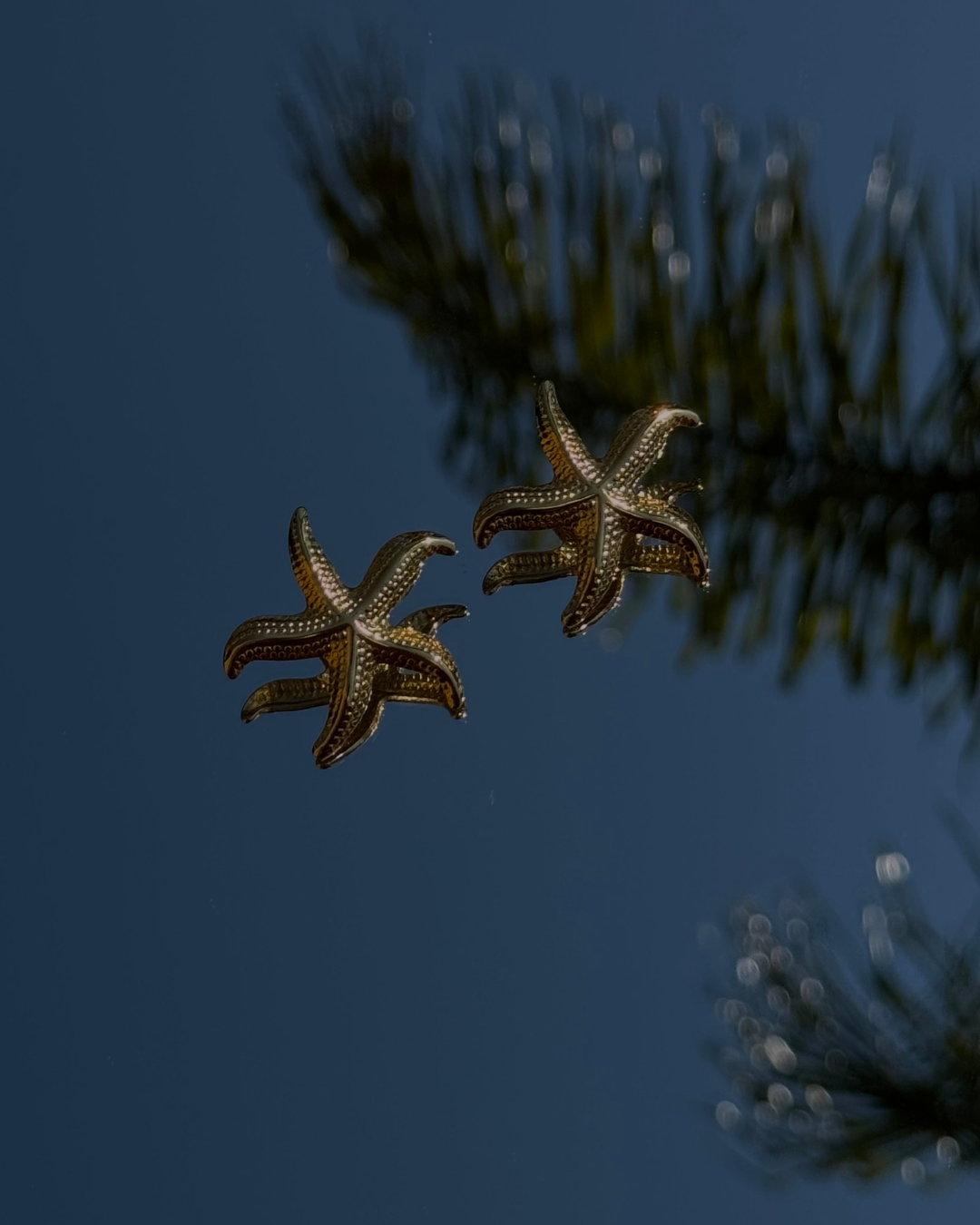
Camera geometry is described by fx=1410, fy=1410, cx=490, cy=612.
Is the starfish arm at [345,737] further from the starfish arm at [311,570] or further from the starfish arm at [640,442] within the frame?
the starfish arm at [640,442]

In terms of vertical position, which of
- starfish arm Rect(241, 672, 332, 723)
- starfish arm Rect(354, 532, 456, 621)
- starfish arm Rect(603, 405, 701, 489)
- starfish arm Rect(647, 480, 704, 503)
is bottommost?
starfish arm Rect(241, 672, 332, 723)

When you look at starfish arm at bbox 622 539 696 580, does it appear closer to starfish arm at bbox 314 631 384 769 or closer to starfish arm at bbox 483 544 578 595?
starfish arm at bbox 483 544 578 595

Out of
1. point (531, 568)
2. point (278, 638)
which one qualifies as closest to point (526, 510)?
point (531, 568)

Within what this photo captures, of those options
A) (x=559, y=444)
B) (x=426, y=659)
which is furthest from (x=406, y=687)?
(x=559, y=444)

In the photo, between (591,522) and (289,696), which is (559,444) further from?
(289,696)

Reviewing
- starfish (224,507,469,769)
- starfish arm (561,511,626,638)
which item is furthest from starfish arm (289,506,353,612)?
starfish arm (561,511,626,638)

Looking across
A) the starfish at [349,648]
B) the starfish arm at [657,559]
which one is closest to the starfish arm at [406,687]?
the starfish at [349,648]

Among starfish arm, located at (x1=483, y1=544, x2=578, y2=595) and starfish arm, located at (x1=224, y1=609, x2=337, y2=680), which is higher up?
starfish arm, located at (x1=224, y1=609, x2=337, y2=680)
